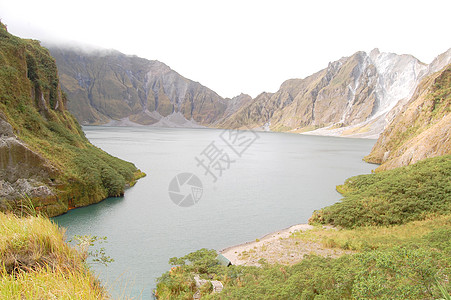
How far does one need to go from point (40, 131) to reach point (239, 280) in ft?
86.3

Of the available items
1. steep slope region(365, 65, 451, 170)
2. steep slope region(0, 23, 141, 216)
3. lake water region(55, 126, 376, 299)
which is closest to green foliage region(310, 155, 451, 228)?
lake water region(55, 126, 376, 299)

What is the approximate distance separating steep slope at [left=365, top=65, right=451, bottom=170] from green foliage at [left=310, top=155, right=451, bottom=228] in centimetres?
849

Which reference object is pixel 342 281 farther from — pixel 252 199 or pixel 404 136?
pixel 404 136

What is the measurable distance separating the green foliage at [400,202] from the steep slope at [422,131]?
849 cm

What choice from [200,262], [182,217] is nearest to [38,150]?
[182,217]

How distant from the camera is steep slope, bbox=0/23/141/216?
74.2ft

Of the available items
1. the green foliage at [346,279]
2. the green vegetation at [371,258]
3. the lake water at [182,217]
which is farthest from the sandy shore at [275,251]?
the green foliage at [346,279]

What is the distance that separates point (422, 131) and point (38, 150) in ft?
161

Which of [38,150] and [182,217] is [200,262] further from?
[38,150]

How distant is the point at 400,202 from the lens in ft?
70.7

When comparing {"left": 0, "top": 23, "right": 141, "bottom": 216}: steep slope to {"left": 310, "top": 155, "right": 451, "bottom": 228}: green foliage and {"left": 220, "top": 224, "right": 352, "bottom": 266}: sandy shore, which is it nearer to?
{"left": 220, "top": 224, "right": 352, "bottom": 266}: sandy shore

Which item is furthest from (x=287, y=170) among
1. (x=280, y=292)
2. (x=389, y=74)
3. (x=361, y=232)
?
(x=389, y=74)

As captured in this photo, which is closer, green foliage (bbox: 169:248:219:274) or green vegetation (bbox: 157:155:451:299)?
green vegetation (bbox: 157:155:451:299)

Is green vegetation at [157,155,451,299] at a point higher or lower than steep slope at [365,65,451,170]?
lower
